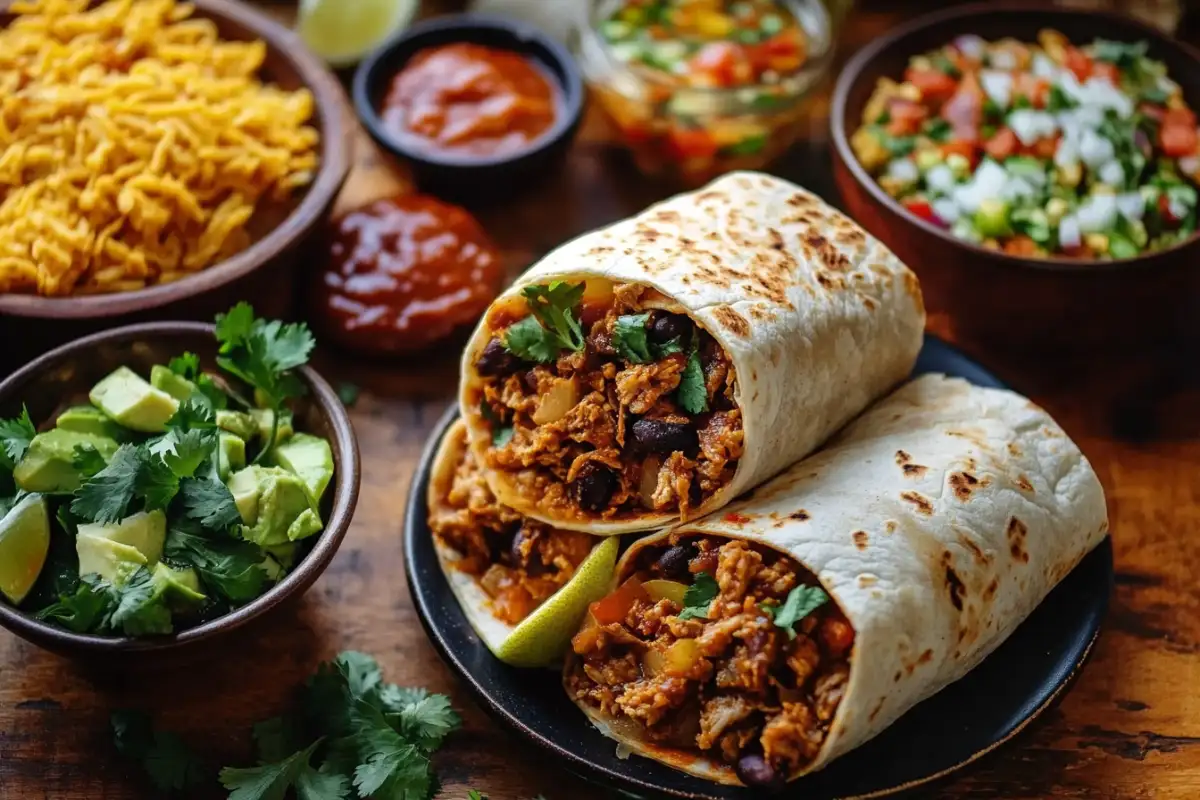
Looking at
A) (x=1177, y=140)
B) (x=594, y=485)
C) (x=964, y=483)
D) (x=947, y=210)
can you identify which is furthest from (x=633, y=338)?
(x=1177, y=140)

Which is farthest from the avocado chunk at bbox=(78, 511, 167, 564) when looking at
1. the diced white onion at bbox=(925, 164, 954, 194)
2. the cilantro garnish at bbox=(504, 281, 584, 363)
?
the diced white onion at bbox=(925, 164, 954, 194)

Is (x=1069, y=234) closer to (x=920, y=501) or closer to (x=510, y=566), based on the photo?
(x=920, y=501)

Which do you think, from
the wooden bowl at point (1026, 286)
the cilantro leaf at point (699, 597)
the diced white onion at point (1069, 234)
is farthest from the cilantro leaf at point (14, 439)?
the diced white onion at point (1069, 234)

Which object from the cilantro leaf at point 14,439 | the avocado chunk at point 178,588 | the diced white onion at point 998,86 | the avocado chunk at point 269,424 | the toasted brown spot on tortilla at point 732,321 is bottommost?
the avocado chunk at point 178,588

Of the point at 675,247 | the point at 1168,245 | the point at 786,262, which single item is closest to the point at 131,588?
the point at 675,247

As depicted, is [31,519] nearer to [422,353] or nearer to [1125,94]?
[422,353]

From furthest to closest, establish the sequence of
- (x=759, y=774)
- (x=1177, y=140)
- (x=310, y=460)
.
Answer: (x=1177, y=140)
(x=310, y=460)
(x=759, y=774)

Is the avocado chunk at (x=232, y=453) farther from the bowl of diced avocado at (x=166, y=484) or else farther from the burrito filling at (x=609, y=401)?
the burrito filling at (x=609, y=401)

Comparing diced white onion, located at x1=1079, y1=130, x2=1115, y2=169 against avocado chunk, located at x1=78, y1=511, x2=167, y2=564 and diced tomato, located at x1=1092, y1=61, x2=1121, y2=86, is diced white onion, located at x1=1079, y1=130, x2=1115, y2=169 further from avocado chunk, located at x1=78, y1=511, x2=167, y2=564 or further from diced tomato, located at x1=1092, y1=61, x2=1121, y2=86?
avocado chunk, located at x1=78, y1=511, x2=167, y2=564
